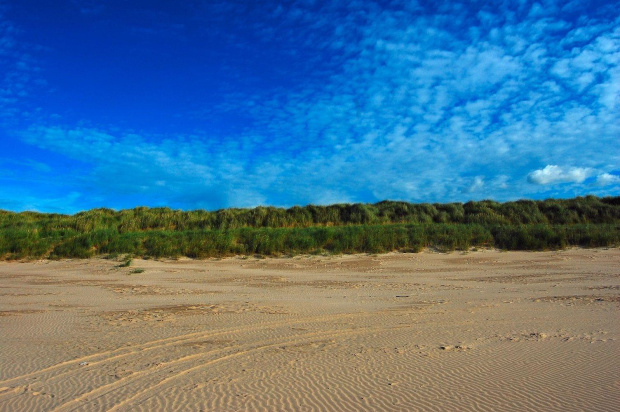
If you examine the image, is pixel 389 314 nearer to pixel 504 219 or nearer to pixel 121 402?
pixel 121 402

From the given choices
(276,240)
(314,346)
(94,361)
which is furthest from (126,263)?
(314,346)

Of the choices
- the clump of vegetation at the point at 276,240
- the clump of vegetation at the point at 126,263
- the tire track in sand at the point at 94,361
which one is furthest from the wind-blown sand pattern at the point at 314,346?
the clump of vegetation at the point at 276,240

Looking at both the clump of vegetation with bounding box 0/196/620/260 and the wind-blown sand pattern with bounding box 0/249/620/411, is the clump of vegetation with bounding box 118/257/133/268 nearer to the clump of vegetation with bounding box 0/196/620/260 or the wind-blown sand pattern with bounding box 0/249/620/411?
the clump of vegetation with bounding box 0/196/620/260

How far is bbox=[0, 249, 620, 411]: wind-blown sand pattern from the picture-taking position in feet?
11.6

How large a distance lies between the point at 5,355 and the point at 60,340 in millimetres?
698

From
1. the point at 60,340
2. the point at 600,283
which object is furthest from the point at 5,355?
the point at 600,283

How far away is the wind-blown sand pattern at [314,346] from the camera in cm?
355

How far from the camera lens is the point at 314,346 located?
199 inches

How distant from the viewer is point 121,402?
3.48 meters

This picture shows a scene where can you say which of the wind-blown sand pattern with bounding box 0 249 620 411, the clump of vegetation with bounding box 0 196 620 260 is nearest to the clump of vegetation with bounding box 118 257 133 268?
the clump of vegetation with bounding box 0 196 620 260

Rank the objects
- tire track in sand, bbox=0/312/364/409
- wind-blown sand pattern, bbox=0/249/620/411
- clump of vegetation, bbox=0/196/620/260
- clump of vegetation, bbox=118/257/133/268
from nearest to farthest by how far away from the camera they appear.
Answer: wind-blown sand pattern, bbox=0/249/620/411 → tire track in sand, bbox=0/312/364/409 → clump of vegetation, bbox=118/257/133/268 → clump of vegetation, bbox=0/196/620/260

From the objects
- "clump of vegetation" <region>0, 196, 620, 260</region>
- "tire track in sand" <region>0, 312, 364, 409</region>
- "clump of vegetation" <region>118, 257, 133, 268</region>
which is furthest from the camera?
"clump of vegetation" <region>0, 196, 620, 260</region>

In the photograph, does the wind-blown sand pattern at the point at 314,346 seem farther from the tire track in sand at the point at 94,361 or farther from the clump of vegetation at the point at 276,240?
the clump of vegetation at the point at 276,240

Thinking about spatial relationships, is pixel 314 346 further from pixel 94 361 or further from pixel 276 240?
pixel 276 240
